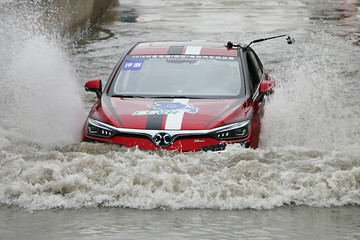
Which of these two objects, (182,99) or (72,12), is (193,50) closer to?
(182,99)

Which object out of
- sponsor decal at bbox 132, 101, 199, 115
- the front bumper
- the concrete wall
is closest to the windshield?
sponsor decal at bbox 132, 101, 199, 115

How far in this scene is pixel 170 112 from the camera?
8367 mm

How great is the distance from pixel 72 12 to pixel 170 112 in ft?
47.8

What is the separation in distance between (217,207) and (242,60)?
126 inches

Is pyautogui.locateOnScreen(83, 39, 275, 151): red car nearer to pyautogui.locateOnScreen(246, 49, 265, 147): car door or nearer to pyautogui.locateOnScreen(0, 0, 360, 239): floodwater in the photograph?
pyautogui.locateOnScreen(246, 49, 265, 147): car door

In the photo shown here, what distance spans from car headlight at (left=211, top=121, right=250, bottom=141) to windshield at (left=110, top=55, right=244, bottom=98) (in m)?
0.76

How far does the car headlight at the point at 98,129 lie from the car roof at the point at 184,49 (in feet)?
5.30

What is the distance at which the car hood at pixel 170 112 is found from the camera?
814 cm

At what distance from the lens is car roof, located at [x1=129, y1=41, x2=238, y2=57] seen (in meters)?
9.82

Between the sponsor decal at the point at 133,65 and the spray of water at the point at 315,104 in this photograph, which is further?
the spray of water at the point at 315,104

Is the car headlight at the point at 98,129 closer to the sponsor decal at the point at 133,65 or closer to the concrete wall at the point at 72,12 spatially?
the sponsor decal at the point at 133,65

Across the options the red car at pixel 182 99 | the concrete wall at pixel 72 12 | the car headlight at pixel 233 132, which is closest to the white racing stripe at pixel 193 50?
the red car at pixel 182 99

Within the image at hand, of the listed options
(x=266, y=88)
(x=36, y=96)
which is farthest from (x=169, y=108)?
(x=36, y=96)

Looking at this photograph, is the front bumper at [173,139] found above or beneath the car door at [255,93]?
above
